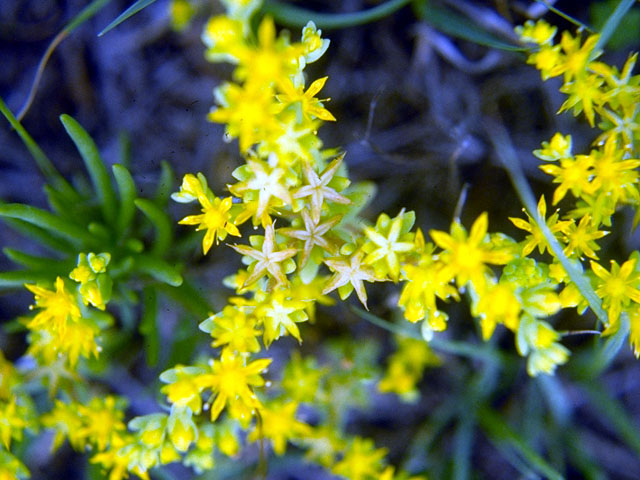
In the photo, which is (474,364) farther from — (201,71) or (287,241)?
(201,71)

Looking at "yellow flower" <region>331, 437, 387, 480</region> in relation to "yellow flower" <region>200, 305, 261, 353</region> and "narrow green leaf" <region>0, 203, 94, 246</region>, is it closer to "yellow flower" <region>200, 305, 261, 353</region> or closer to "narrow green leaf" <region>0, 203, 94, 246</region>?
"yellow flower" <region>200, 305, 261, 353</region>

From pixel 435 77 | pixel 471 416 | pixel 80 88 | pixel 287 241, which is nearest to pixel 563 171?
pixel 287 241

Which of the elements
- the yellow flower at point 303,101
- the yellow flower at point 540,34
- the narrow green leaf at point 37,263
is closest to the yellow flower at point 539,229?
the yellow flower at point 540,34

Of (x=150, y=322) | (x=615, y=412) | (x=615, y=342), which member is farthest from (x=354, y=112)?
(x=615, y=412)

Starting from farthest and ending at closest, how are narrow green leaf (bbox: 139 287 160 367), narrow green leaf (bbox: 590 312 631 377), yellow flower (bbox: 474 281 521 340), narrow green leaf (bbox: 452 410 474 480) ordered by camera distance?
narrow green leaf (bbox: 452 410 474 480)
narrow green leaf (bbox: 139 287 160 367)
narrow green leaf (bbox: 590 312 631 377)
yellow flower (bbox: 474 281 521 340)

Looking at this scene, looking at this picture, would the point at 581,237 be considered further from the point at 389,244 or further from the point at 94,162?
the point at 94,162

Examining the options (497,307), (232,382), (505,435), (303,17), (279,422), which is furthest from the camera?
(505,435)

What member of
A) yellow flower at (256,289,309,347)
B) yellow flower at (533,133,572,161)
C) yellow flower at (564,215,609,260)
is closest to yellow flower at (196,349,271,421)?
yellow flower at (256,289,309,347)

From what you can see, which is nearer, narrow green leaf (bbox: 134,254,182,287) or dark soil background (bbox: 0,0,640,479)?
narrow green leaf (bbox: 134,254,182,287)
